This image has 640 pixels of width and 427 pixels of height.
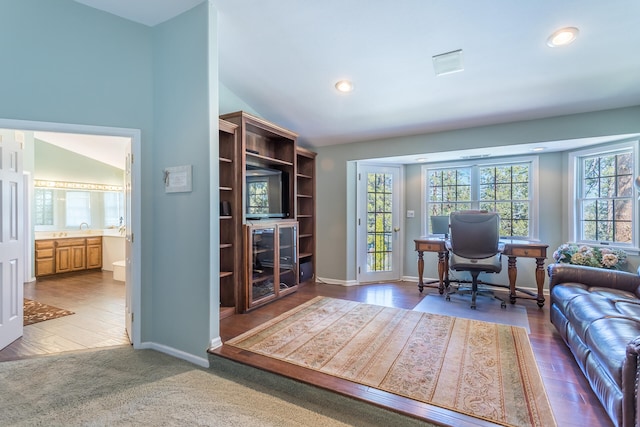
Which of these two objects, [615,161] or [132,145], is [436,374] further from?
[615,161]

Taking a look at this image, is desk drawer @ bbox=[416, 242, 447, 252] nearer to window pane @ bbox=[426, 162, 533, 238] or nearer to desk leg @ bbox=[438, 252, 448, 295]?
desk leg @ bbox=[438, 252, 448, 295]

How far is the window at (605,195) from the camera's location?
3.36m

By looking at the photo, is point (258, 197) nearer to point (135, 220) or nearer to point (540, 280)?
point (135, 220)

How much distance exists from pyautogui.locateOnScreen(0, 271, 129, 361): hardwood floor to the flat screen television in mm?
1841

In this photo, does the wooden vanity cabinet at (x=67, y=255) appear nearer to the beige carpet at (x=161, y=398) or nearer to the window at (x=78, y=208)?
the window at (x=78, y=208)

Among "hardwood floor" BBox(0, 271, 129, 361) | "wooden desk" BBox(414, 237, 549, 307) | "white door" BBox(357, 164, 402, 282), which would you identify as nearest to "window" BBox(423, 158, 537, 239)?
"white door" BBox(357, 164, 402, 282)

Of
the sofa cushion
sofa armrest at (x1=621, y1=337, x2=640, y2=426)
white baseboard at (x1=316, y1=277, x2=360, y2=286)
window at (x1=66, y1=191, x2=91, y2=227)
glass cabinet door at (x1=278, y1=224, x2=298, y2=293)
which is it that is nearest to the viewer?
sofa armrest at (x1=621, y1=337, x2=640, y2=426)

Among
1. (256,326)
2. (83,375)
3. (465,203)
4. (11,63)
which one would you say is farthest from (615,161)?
(11,63)

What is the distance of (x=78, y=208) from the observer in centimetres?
650

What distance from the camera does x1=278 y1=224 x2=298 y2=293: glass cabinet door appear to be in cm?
388

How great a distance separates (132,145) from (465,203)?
448 cm

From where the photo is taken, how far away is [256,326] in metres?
2.85

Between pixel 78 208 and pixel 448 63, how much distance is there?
303 inches

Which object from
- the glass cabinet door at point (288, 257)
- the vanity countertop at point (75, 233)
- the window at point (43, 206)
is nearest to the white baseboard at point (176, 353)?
the glass cabinet door at point (288, 257)
